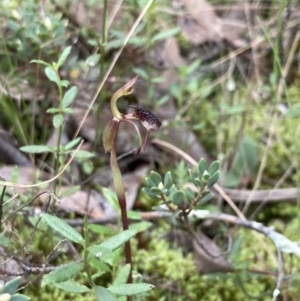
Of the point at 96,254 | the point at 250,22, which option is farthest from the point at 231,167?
the point at 96,254

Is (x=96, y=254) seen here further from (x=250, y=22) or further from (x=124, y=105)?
(x=250, y=22)

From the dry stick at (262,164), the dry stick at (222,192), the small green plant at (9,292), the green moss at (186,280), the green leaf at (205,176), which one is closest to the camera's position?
the small green plant at (9,292)

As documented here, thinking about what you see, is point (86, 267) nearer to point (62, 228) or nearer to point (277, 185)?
point (62, 228)

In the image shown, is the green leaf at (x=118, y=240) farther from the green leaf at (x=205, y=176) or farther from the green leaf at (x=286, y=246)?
the green leaf at (x=286, y=246)

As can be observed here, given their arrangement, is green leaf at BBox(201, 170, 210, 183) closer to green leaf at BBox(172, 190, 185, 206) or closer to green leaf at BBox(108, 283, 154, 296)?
green leaf at BBox(172, 190, 185, 206)

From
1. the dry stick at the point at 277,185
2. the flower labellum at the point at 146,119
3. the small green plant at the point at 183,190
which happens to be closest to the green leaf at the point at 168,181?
the small green plant at the point at 183,190

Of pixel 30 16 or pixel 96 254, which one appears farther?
pixel 30 16

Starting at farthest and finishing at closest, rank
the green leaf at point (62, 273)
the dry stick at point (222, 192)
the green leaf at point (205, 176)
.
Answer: the dry stick at point (222, 192), the green leaf at point (205, 176), the green leaf at point (62, 273)

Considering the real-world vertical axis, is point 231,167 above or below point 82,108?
below
